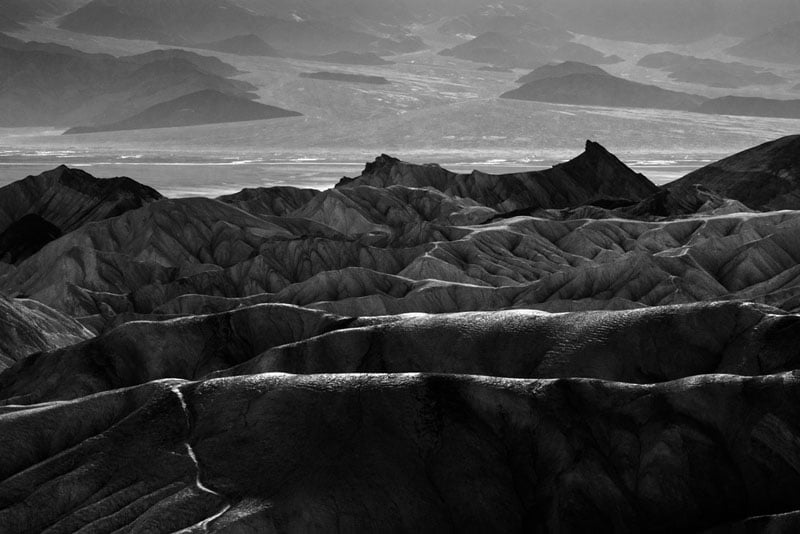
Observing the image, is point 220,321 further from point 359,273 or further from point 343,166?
point 343,166

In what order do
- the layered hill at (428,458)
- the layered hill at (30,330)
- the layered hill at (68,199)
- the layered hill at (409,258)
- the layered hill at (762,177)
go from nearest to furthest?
the layered hill at (428,458) < the layered hill at (30,330) < the layered hill at (409,258) < the layered hill at (68,199) < the layered hill at (762,177)

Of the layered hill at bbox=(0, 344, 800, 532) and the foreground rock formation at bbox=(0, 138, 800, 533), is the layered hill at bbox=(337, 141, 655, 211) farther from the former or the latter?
the layered hill at bbox=(0, 344, 800, 532)

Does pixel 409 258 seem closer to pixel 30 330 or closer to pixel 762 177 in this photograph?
pixel 30 330

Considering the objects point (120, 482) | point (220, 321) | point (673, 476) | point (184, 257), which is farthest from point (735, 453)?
point (184, 257)

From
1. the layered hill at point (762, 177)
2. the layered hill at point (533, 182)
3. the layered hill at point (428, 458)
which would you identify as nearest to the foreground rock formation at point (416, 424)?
the layered hill at point (428, 458)

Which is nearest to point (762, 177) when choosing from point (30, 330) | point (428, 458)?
point (30, 330)

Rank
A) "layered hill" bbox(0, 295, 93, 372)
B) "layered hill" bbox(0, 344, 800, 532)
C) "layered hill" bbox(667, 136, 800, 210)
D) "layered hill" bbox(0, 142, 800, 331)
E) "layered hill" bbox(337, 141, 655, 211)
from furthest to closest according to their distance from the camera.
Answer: "layered hill" bbox(337, 141, 655, 211) → "layered hill" bbox(667, 136, 800, 210) → "layered hill" bbox(0, 142, 800, 331) → "layered hill" bbox(0, 295, 93, 372) → "layered hill" bbox(0, 344, 800, 532)

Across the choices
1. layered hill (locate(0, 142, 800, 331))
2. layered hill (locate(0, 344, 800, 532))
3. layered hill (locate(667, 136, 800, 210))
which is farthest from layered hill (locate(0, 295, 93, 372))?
layered hill (locate(667, 136, 800, 210))

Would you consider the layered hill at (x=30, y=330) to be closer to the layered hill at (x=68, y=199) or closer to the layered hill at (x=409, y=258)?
the layered hill at (x=409, y=258)

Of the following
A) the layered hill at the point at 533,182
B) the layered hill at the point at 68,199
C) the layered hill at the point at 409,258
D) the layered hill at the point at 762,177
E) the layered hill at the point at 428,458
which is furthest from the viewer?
the layered hill at the point at 533,182
